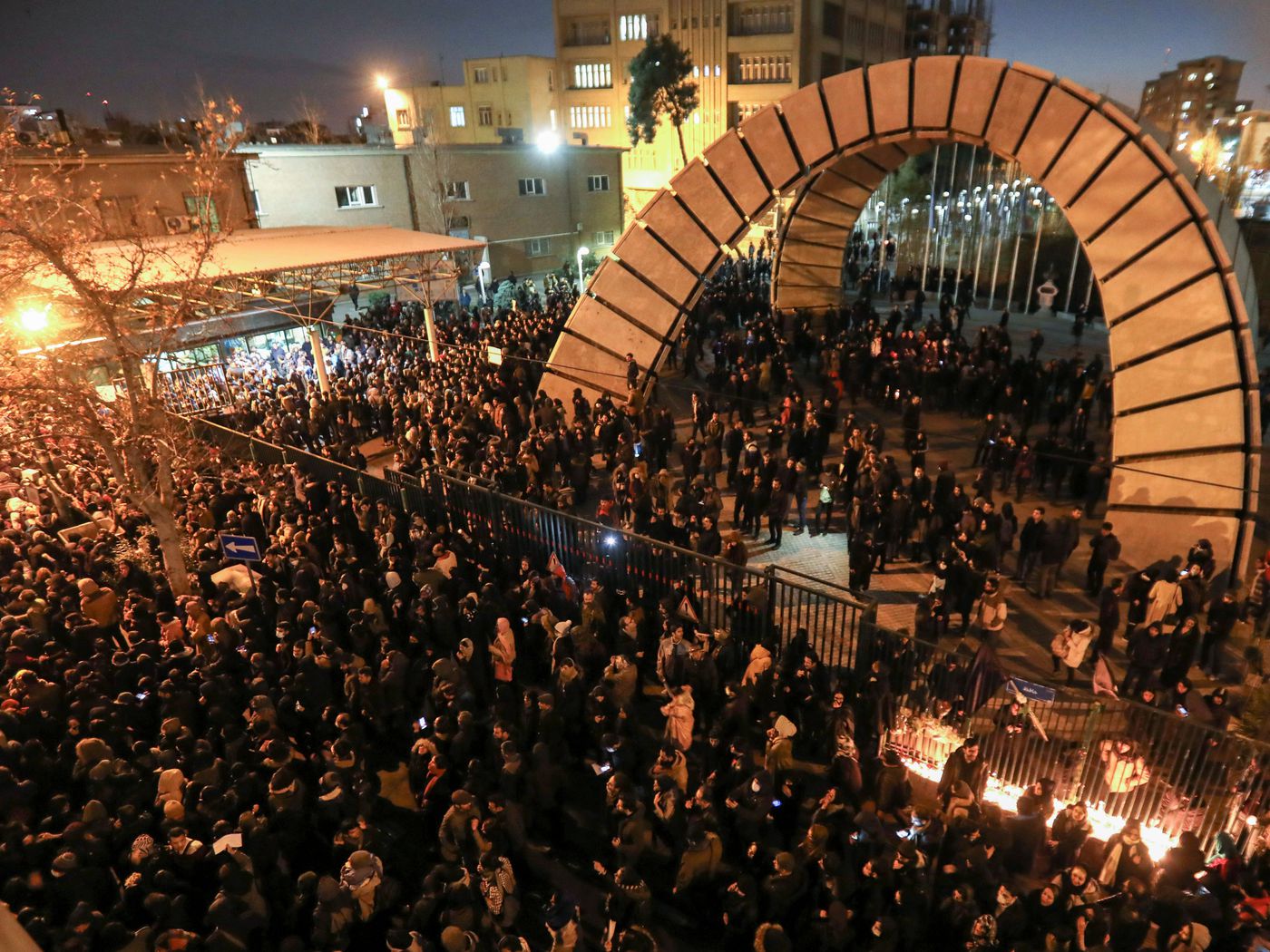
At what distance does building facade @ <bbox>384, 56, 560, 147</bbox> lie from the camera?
174ft

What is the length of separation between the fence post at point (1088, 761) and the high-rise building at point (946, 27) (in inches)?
2469


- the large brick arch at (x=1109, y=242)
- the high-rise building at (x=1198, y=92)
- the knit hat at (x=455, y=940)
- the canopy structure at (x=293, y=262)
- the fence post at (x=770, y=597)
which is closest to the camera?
the knit hat at (x=455, y=940)

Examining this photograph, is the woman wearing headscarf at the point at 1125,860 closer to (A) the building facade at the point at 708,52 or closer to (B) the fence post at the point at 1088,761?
(B) the fence post at the point at 1088,761

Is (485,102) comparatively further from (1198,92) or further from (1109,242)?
(1198,92)

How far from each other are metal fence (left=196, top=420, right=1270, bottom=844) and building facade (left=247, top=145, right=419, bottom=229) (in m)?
21.2

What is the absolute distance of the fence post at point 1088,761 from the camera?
6430 millimetres

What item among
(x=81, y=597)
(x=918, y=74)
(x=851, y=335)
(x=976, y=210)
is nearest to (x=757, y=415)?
(x=851, y=335)

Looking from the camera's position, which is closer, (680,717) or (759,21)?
(680,717)

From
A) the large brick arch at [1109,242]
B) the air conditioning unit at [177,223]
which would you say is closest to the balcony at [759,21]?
the air conditioning unit at [177,223]

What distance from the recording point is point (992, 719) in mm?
7402

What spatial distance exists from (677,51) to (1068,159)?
1395 inches

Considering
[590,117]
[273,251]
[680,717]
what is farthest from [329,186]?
[590,117]

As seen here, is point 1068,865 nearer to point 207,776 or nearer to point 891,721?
point 891,721

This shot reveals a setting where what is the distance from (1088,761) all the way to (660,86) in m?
42.6
